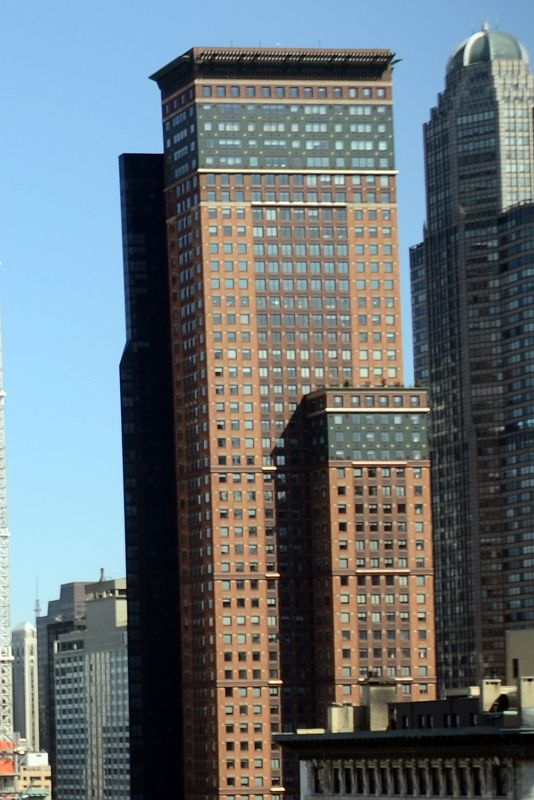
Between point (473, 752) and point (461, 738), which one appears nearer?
point (473, 752)

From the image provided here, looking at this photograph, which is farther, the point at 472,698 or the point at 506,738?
the point at 472,698

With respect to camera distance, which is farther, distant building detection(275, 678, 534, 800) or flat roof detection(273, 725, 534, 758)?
distant building detection(275, 678, 534, 800)

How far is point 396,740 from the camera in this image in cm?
19725

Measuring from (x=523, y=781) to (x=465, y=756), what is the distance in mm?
9818

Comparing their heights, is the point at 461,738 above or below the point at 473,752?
above

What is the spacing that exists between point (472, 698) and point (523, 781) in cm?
2386

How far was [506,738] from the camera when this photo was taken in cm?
17825

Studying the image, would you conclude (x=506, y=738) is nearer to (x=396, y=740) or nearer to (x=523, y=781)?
(x=523, y=781)

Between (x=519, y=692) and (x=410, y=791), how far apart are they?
64.7ft

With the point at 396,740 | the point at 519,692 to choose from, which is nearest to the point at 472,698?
the point at 396,740

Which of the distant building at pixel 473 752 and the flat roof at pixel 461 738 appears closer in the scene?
the flat roof at pixel 461 738

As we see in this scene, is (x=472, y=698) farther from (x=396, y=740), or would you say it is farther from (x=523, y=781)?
(x=523, y=781)

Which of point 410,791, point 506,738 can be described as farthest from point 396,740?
point 506,738

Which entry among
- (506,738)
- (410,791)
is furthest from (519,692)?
(410,791)
